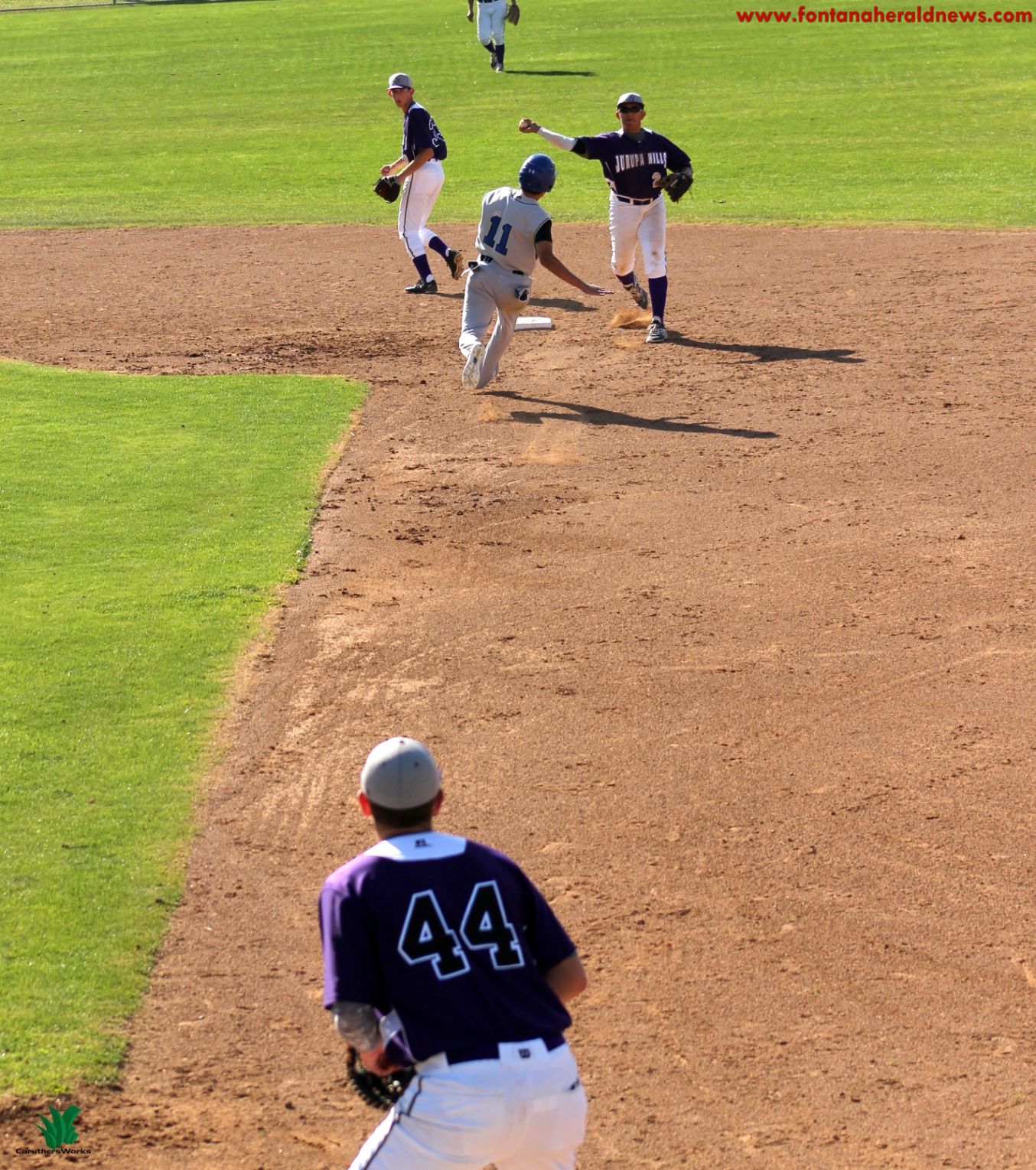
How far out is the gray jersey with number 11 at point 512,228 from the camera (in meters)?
12.0

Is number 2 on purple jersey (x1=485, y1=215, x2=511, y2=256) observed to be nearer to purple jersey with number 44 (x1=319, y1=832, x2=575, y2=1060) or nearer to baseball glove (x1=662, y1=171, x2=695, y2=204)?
baseball glove (x1=662, y1=171, x2=695, y2=204)

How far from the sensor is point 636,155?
538 inches

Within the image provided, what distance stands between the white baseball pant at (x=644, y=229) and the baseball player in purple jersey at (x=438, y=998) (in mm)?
11198

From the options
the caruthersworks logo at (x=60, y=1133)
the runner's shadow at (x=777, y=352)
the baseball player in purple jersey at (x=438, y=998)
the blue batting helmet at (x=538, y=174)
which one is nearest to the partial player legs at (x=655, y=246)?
the runner's shadow at (x=777, y=352)

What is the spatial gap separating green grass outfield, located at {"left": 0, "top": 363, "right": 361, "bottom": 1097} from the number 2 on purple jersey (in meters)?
1.95

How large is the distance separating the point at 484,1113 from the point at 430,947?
418mm

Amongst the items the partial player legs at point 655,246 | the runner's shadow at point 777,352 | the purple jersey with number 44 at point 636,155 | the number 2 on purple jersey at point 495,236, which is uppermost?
the purple jersey with number 44 at point 636,155

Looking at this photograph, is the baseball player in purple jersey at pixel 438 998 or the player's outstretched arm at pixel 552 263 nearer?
the baseball player in purple jersey at pixel 438 998

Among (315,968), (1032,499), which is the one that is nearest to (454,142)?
(1032,499)

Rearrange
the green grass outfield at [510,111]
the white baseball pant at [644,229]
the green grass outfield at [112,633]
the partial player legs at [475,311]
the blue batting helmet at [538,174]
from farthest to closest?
the green grass outfield at [510,111] < the white baseball pant at [644,229] < the partial player legs at [475,311] < the blue batting helmet at [538,174] < the green grass outfield at [112,633]

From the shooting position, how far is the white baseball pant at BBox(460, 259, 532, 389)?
1230 centimetres

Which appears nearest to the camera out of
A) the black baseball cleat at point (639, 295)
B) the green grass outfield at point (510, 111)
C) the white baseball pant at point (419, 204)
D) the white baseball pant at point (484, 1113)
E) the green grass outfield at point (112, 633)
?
the white baseball pant at point (484, 1113)

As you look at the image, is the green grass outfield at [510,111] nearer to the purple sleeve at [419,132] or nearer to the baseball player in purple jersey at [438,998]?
the purple sleeve at [419,132]

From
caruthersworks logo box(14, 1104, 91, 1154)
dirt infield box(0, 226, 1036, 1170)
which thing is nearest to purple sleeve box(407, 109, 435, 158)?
dirt infield box(0, 226, 1036, 1170)
